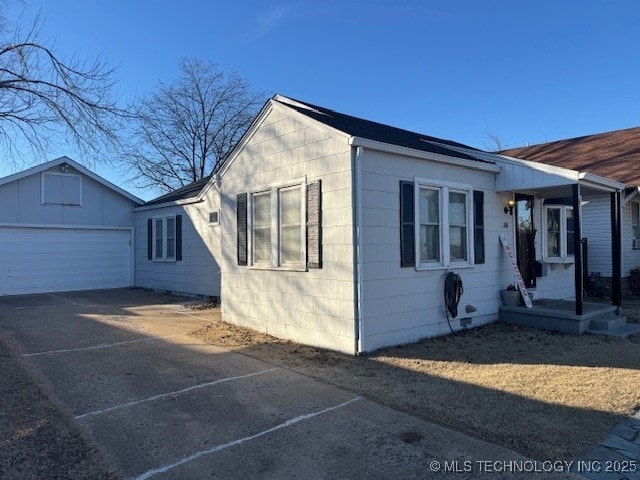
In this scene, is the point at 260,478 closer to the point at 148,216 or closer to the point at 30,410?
the point at 30,410

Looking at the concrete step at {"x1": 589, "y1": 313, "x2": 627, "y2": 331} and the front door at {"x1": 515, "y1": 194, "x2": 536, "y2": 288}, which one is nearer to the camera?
the concrete step at {"x1": 589, "y1": 313, "x2": 627, "y2": 331}

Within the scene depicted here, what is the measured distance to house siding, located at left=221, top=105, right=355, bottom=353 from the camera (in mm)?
6738

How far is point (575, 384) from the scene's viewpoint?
17.2 ft

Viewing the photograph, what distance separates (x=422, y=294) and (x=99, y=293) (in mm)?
11675

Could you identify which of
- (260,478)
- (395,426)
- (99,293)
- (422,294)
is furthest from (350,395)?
(99,293)

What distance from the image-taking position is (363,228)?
21.8ft

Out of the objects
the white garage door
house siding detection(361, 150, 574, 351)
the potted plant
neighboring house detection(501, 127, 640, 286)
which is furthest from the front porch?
the white garage door

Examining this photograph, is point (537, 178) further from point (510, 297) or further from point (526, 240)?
point (510, 297)

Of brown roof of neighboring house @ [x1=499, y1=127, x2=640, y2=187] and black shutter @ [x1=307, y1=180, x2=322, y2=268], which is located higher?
brown roof of neighboring house @ [x1=499, y1=127, x2=640, y2=187]

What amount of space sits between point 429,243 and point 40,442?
5.88 metres

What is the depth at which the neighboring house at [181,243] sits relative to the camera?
12867 millimetres

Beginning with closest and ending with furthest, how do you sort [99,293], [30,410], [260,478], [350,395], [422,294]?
[260,478] → [30,410] → [350,395] → [422,294] → [99,293]

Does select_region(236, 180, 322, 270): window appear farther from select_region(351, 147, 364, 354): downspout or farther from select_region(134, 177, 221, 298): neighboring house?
select_region(134, 177, 221, 298): neighboring house

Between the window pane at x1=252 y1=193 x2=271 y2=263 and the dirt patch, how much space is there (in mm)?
4132
